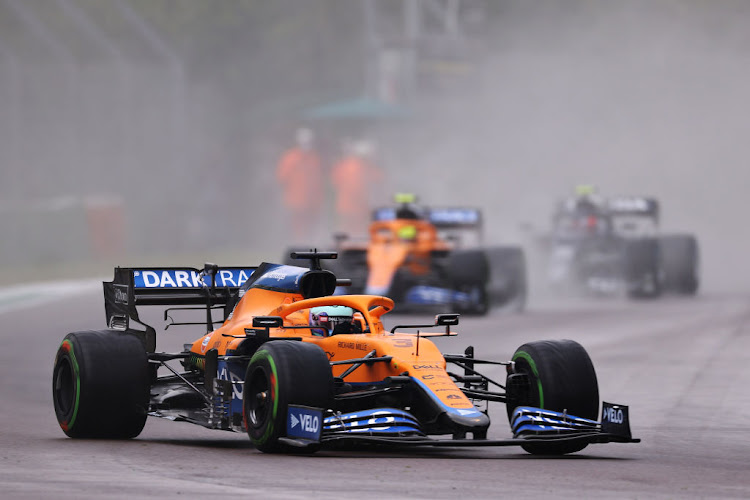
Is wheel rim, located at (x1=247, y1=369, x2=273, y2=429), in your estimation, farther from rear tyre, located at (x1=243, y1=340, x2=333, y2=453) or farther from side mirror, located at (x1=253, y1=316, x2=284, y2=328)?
side mirror, located at (x1=253, y1=316, x2=284, y2=328)

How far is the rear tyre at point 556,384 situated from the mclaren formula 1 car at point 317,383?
1cm

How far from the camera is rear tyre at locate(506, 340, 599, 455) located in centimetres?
1201

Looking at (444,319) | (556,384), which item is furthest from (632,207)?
(556,384)

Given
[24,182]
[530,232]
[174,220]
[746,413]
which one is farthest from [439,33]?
[746,413]

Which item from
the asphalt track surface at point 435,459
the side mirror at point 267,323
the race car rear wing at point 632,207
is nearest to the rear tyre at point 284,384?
the asphalt track surface at point 435,459

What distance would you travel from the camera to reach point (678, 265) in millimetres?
36625

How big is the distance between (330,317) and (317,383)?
1.58 meters

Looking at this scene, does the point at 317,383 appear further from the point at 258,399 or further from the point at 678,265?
the point at 678,265

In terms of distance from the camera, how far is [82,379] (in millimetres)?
12781

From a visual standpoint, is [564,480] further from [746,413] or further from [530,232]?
[530,232]

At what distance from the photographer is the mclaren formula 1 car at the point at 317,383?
11320mm

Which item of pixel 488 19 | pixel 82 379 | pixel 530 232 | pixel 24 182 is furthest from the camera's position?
pixel 488 19

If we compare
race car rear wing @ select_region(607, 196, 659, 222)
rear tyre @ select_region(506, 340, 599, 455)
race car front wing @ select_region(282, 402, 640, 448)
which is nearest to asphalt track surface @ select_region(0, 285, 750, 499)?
race car front wing @ select_region(282, 402, 640, 448)

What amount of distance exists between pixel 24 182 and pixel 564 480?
42806mm
